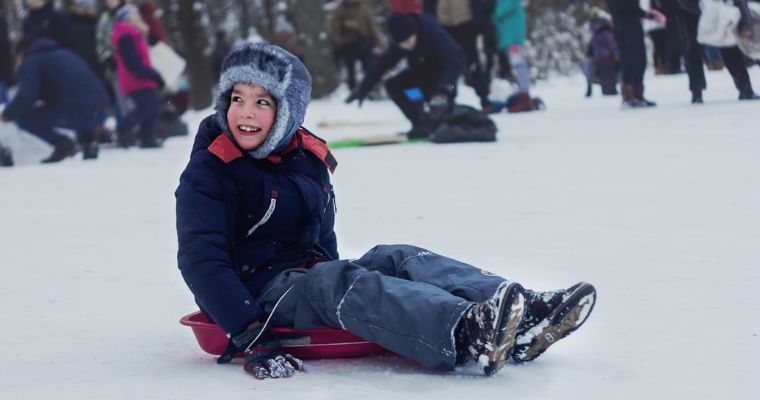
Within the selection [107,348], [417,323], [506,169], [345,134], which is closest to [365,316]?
[417,323]

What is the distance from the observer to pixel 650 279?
4379 millimetres

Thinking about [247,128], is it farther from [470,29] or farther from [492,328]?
[470,29]

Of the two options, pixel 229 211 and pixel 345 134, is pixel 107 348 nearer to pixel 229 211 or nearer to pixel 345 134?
pixel 229 211

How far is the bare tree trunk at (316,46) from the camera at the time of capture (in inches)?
798

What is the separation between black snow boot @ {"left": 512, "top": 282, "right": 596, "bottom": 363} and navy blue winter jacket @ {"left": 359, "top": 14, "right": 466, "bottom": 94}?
24.8ft

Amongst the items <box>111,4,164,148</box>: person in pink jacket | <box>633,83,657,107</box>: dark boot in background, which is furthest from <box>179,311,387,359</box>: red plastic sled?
<box>633,83,657,107</box>: dark boot in background

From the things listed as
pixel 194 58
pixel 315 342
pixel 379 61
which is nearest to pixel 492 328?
pixel 315 342

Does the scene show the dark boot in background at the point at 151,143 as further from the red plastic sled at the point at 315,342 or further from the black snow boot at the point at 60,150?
the red plastic sled at the point at 315,342

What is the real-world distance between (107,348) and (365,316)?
2.88ft

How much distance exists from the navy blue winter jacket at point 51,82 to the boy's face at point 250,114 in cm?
709

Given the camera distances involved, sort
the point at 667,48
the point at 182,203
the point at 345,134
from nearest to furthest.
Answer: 1. the point at 182,203
2. the point at 345,134
3. the point at 667,48

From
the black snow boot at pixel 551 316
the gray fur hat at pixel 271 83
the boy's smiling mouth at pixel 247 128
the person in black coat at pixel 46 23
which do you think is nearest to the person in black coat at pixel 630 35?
the person in black coat at pixel 46 23

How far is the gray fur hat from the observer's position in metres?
3.36

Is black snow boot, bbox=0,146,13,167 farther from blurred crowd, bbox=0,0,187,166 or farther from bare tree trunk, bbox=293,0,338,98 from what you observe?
bare tree trunk, bbox=293,0,338,98
